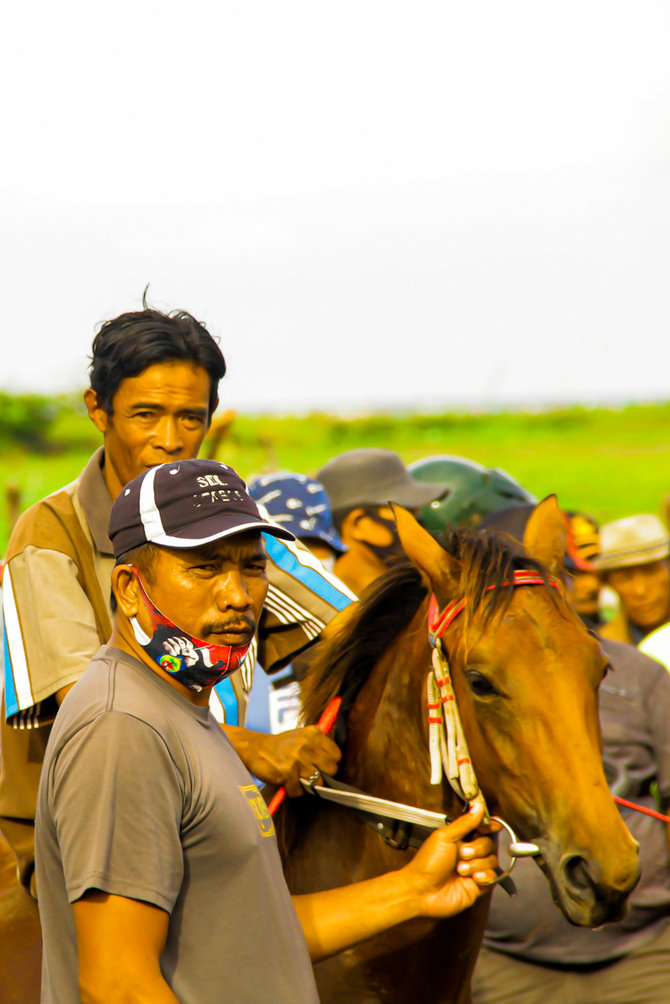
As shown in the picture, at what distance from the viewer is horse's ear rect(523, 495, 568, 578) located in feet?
10.5

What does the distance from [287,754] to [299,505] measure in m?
2.46

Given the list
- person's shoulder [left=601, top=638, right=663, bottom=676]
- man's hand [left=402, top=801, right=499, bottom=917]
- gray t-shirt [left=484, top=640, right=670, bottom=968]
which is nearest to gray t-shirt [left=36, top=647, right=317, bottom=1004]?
man's hand [left=402, top=801, right=499, bottom=917]

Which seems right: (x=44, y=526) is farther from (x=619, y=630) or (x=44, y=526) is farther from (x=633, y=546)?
(x=619, y=630)

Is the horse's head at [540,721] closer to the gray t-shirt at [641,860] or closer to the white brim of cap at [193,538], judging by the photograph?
the white brim of cap at [193,538]

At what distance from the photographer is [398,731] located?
3.20 m

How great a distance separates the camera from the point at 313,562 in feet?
12.3

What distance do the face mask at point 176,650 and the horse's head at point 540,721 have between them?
959 millimetres

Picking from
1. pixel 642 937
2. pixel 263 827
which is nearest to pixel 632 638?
pixel 642 937

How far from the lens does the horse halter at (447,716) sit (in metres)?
2.91

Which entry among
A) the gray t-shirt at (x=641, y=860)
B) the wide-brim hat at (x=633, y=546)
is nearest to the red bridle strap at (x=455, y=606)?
the gray t-shirt at (x=641, y=860)

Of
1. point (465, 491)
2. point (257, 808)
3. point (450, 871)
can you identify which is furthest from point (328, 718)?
point (465, 491)

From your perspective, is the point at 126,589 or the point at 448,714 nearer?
the point at 126,589

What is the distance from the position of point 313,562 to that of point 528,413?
739 inches

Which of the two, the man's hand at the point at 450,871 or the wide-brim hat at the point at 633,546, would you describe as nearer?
the man's hand at the point at 450,871
